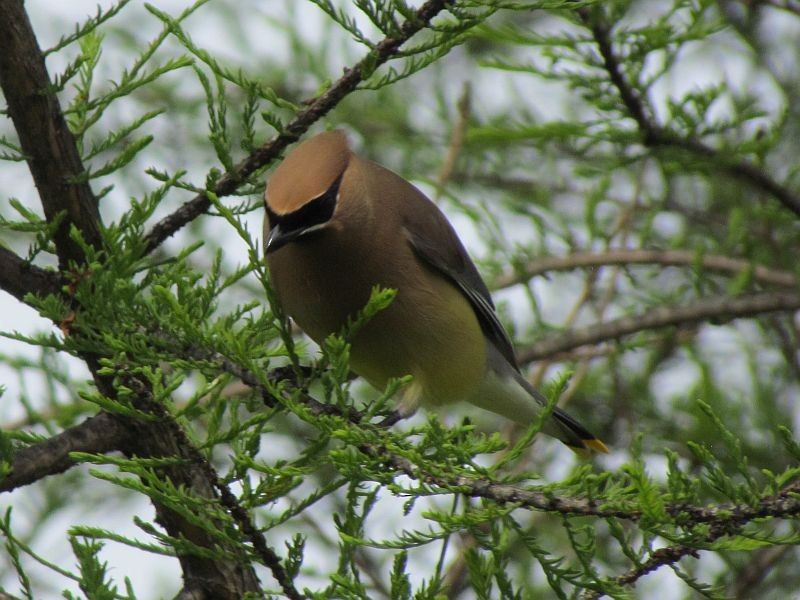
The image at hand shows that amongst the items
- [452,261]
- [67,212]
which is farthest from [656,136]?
[67,212]

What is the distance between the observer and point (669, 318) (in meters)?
5.01

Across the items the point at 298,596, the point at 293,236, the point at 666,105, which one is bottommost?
the point at 298,596

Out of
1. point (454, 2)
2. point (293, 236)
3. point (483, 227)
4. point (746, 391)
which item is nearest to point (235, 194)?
point (293, 236)

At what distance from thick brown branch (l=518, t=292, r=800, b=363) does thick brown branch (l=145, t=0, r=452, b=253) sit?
2.18 meters

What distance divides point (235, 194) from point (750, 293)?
2.65m

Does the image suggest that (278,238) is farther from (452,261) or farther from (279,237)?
(452,261)

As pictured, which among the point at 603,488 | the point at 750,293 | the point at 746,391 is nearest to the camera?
the point at 603,488

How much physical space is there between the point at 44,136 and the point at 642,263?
2.97 meters

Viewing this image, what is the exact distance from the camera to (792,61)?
5945 millimetres

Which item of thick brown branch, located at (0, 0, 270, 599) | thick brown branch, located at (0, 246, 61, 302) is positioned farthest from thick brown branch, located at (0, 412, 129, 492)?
thick brown branch, located at (0, 246, 61, 302)

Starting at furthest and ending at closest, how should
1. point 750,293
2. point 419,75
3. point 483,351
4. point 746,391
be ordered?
point 419,75 < point 746,391 < point 750,293 < point 483,351

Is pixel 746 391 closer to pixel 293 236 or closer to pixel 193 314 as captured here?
pixel 293 236

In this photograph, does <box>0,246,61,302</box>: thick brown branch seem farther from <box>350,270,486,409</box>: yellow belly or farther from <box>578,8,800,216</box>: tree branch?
<box>578,8,800,216</box>: tree branch

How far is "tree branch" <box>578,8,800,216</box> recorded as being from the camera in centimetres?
392
